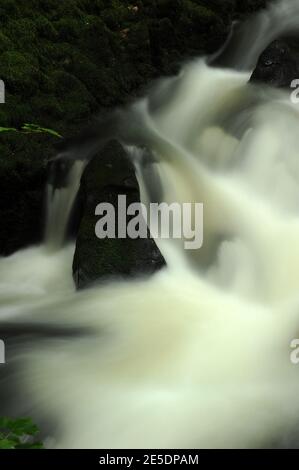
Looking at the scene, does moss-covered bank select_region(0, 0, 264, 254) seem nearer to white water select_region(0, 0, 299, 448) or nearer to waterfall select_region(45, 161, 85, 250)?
waterfall select_region(45, 161, 85, 250)

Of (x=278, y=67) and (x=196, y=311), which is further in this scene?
(x=278, y=67)

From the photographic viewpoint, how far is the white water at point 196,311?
413 cm

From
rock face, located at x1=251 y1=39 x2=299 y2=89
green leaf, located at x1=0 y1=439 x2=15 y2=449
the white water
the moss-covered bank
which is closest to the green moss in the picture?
the moss-covered bank

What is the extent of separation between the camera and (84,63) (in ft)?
28.9

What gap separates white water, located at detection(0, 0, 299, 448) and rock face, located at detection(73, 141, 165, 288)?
162 millimetres

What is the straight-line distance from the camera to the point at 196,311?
5.70 metres

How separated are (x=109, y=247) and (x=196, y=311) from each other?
3.60 feet

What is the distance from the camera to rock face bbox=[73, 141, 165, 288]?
5.98 meters

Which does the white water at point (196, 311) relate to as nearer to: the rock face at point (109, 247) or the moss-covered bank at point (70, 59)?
the rock face at point (109, 247)

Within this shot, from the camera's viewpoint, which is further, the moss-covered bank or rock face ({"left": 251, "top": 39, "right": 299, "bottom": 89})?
rock face ({"left": 251, "top": 39, "right": 299, "bottom": 89})

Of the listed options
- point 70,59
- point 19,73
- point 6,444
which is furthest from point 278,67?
point 6,444

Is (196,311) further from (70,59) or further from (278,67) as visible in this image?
(70,59)
